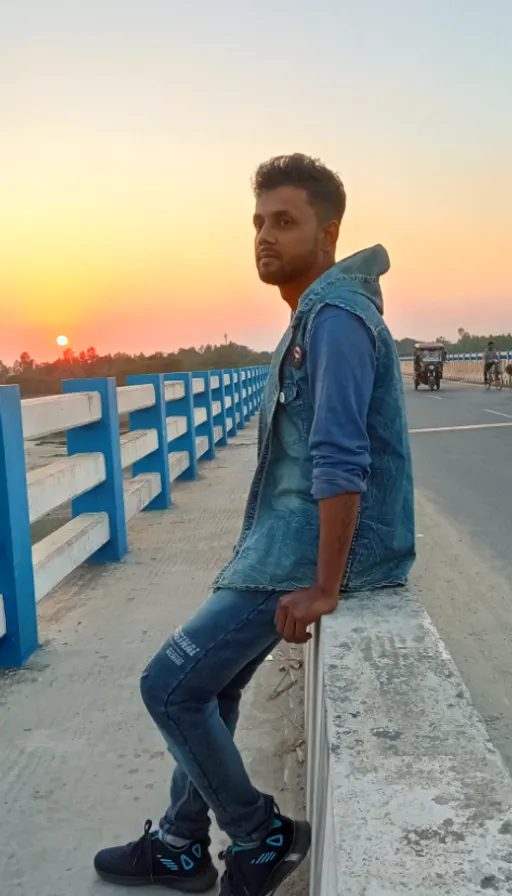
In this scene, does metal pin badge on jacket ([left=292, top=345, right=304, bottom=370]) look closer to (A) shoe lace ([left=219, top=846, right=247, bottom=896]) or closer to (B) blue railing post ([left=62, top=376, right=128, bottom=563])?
(A) shoe lace ([left=219, top=846, right=247, bottom=896])

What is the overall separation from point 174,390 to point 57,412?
4.37 m

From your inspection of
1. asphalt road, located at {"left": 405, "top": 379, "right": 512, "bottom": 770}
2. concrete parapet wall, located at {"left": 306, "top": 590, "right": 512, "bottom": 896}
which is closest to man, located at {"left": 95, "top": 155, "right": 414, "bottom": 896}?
concrete parapet wall, located at {"left": 306, "top": 590, "right": 512, "bottom": 896}

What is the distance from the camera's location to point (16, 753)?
9.81ft

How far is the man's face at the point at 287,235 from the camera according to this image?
2.23 m

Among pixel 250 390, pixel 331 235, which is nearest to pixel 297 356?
pixel 331 235

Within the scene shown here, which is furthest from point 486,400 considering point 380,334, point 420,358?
point 380,334

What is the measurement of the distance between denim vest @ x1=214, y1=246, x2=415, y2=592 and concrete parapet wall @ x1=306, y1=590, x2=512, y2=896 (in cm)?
22

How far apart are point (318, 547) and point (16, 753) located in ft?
5.31

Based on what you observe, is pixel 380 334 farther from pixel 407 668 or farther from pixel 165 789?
pixel 165 789

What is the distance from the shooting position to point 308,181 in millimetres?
2242

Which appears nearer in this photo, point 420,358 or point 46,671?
point 46,671

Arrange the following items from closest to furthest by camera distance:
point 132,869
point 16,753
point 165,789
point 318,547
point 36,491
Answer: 1. point 318,547
2. point 132,869
3. point 165,789
4. point 16,753
5. point 36,491

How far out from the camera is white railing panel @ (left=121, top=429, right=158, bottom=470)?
6.45 metres

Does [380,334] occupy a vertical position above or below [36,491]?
above
